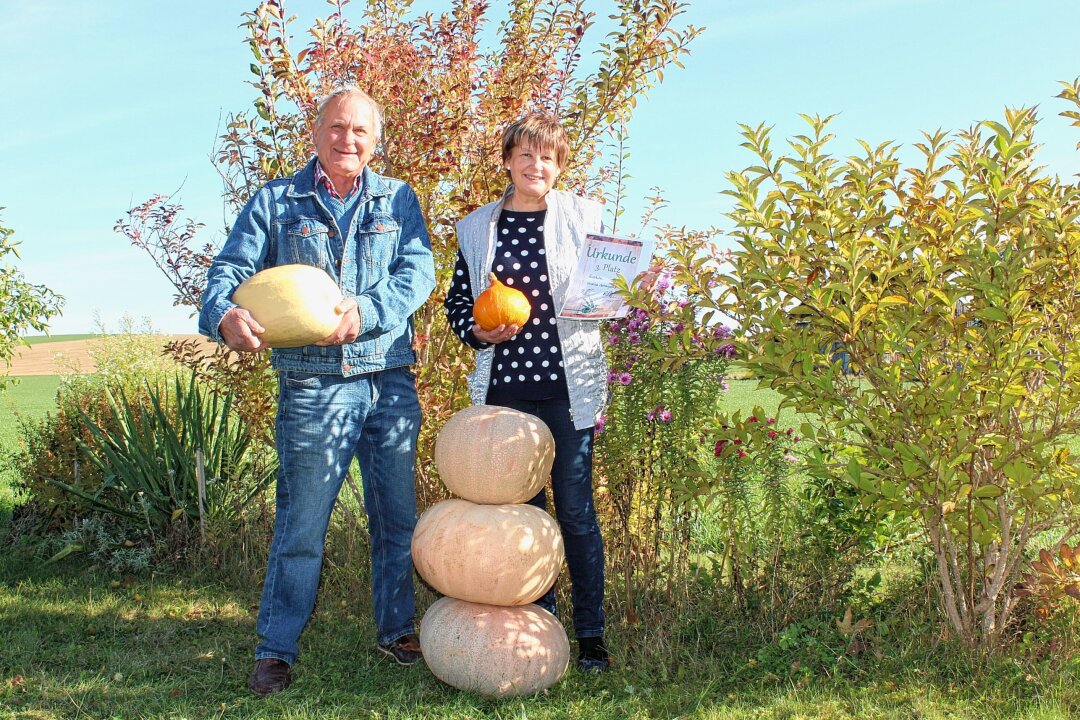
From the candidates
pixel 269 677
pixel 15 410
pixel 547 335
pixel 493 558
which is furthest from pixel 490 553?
pixel 15 410

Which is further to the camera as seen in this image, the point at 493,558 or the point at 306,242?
the point at 306,242

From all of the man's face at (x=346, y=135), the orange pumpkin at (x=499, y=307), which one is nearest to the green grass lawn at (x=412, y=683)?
the orange pumpkin at (x=499, y=307)

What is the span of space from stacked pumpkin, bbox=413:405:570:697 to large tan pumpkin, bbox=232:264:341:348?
686 mm

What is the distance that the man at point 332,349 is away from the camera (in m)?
3.56

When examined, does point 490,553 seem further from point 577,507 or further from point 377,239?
point 377,239

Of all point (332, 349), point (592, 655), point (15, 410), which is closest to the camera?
point (332, 349)

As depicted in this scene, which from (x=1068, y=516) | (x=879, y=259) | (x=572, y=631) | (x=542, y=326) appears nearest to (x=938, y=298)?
(x=879, y=259)

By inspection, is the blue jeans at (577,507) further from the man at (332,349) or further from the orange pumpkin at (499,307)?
the man at (332,349)

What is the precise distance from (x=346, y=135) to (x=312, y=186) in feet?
0.89

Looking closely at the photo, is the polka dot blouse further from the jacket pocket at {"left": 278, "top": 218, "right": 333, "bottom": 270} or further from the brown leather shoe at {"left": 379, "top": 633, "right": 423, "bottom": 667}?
the brown leather shoe at {"left": 379, "top": 633, "right": 423, "bottom": 667}

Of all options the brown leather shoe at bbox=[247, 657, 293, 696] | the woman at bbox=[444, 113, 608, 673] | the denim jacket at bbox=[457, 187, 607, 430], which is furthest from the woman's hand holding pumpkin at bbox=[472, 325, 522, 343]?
the brown leather shoe at bbox=[247, 657, 293, 696]

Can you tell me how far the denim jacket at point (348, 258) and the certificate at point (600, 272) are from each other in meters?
0.64

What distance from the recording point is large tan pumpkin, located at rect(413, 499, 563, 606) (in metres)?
3.38

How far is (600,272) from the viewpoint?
3.51 m
